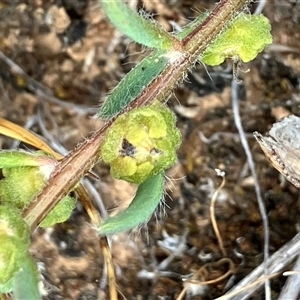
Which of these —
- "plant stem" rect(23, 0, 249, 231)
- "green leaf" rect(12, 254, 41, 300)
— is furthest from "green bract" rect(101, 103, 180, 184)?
"green leaf" rect(12, 254, 41, 300)

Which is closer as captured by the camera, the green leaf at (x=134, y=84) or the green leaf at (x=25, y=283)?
the green leaf at (x=25, y=283)

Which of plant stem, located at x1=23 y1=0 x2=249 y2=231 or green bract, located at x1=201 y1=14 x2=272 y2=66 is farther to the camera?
green bract, located at x1=201 y1=14 x2=272 y2=66

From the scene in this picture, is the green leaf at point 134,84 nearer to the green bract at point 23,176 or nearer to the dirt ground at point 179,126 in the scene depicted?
the green bract at point 23,176

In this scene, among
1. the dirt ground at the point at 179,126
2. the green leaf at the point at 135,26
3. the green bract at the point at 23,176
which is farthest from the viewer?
the dirt ground at the point at 179,126

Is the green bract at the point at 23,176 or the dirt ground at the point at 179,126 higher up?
the dirt ground at the point at 179,126

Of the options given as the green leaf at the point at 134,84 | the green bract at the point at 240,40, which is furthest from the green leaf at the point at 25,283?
the green bract at the point at 240,40

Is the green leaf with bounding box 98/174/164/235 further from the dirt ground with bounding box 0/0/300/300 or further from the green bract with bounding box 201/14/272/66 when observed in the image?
the dirt ground with bounding box 0/0/300/300
